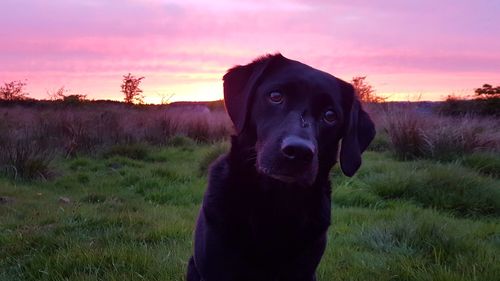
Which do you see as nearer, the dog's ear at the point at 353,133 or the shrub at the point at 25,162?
the dog's ear at the point at 353,133

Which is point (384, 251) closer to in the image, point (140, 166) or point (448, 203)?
point (448, 203)

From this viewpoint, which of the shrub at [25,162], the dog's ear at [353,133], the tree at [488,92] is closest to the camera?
the dog's ear at [353,133]

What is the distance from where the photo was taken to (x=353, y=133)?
9.12 feet

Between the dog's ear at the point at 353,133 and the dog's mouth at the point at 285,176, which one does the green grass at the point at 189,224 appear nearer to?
the dog's ear at the point at 353,133

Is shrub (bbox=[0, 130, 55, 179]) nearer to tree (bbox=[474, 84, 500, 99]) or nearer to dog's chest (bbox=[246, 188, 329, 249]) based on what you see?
dog's chest (bbox=[246, 188, 329, 249])

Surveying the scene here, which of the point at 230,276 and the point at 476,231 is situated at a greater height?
the point at 230,276

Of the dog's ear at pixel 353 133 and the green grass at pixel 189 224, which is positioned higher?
the dog's ear at pixel 353 133

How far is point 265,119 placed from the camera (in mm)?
2576

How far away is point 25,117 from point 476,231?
12083 mm

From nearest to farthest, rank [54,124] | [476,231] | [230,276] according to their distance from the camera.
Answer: [230,276]
[476,231]
[54,124]

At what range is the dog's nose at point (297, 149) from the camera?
225cm

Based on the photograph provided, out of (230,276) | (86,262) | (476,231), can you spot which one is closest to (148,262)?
(86,262)

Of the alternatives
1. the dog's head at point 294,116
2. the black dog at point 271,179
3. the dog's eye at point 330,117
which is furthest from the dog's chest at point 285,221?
the dog's eye at point 330,117

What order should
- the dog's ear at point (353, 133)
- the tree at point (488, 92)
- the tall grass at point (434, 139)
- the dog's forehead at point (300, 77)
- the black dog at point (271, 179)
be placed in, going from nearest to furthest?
the black dog at point (271, 179), the dog's forehead at point (300, 77), the dog's ear at point (353, 133), the tall grass at point (434, 139), the tree at point (488, 92)
